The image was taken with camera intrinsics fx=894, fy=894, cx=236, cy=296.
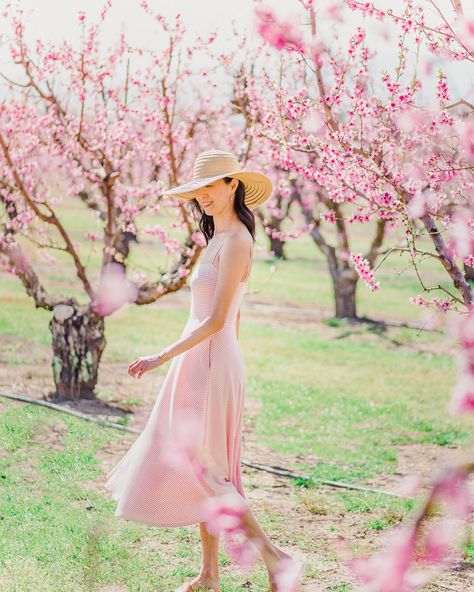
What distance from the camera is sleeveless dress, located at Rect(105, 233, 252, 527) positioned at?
4352 millimetres

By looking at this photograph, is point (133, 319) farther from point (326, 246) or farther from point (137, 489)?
point (137, 489)

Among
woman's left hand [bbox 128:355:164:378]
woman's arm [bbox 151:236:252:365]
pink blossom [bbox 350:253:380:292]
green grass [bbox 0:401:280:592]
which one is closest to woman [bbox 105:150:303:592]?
woman's arm [bbox 151:236:252:365]

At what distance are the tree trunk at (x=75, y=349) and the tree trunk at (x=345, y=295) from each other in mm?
9497

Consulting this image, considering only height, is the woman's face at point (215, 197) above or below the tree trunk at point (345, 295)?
above

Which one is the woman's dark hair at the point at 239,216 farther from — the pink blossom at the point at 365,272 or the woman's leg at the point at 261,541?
the pink blossom at the point at 365,272

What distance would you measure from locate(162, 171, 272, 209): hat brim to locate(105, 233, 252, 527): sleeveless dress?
0.93 feet

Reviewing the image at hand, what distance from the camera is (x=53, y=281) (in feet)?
64.5

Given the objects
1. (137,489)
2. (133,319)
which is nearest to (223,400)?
(137,489)

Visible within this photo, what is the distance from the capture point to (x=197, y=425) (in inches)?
172

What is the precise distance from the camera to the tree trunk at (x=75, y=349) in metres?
8.88

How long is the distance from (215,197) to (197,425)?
3.74 feet

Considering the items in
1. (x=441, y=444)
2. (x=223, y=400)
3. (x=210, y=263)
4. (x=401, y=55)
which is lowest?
(x=441, y=444)

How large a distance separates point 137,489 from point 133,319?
39.7 feet

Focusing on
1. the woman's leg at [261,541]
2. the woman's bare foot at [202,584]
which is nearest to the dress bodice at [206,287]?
the woman's leg at [261,541]
